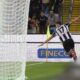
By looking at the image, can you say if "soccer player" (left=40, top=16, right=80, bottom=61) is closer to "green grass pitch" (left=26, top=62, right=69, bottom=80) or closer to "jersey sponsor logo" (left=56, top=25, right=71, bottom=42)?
"jersey sponsor logo" (left=56, top=25, right=71, bottom=42)

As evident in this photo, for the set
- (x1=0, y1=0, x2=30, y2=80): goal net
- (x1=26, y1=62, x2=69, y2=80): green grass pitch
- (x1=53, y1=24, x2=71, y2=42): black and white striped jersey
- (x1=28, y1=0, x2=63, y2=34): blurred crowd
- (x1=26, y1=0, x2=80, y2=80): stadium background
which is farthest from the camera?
(x1=28, y1=0, x2=63, y2=34): blurred crowd

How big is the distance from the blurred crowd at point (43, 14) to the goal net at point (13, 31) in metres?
6.81

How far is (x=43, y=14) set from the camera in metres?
13.4

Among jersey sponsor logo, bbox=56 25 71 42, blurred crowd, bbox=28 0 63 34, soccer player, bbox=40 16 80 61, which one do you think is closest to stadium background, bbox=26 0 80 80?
blurred crowd, bbox=28 0 63 34

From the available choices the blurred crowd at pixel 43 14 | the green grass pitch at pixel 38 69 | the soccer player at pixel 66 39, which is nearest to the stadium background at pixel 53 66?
the green grass pitch at pixel 38 69

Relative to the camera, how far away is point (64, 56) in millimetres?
11594

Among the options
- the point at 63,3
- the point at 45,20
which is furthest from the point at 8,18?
the point at 63,3

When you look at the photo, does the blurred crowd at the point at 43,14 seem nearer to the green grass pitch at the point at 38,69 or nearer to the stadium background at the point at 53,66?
the stadium background at the point at 53,66

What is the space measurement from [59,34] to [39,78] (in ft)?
7.83

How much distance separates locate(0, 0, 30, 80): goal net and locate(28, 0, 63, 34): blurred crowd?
681cm

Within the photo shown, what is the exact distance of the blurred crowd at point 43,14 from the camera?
12884 mm

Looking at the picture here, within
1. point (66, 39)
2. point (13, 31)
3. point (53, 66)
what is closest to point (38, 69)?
point (53, 66)

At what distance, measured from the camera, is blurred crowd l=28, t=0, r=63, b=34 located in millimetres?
12884

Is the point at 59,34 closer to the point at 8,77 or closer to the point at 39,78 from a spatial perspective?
the point at 39,78
